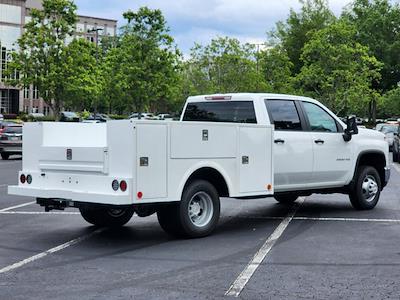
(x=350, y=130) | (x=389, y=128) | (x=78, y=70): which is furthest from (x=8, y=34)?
(x=350, y=130)

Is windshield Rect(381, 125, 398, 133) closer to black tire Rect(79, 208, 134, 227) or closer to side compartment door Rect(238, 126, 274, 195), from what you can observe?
side compartment door Rect(238, 126, 274, 195)

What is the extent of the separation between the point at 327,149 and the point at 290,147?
1021mm

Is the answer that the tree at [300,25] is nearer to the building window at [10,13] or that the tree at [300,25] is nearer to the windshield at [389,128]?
the windshield at [389,128]

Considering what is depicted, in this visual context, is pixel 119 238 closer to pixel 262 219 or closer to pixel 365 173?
pixel 262 219

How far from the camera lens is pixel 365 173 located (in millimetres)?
11477

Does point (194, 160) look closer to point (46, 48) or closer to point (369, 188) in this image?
point (369, 188)

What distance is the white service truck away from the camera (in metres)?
7.71

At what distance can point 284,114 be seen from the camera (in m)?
10.2

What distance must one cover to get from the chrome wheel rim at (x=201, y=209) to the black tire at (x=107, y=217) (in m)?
A: 1.39

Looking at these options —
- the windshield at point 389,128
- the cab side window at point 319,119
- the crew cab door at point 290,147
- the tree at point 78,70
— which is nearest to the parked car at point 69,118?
the tree at point 78,70

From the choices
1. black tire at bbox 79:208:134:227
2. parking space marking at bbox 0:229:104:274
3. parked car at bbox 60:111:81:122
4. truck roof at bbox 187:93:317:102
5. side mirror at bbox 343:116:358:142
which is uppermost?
parked car at bbox 60:111:81:122

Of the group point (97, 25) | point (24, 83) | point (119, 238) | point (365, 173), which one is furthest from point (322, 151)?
point (97, 25)

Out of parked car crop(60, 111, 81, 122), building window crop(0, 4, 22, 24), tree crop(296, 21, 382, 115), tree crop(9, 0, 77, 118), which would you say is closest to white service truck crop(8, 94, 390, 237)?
parked car crop(60, 111, 81, 122)

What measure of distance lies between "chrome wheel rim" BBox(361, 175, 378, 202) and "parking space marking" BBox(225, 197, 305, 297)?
1741 millimetres
